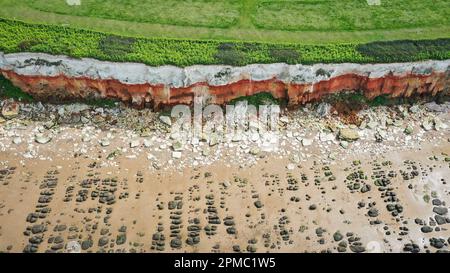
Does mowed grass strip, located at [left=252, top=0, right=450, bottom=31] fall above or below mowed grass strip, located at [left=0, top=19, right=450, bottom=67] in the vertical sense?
above

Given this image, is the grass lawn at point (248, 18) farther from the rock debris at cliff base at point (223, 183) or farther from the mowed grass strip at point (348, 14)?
the rock debris at cliff base at point (223, 183)

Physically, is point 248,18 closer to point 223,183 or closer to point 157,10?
point 157,10

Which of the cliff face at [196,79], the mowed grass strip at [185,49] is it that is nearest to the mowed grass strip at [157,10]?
the mowed grass strip at [185,49]

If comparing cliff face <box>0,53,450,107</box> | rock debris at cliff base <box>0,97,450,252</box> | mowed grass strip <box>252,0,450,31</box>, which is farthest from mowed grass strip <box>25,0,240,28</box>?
rock debris at cliff base <box>0,97,450,252</box>

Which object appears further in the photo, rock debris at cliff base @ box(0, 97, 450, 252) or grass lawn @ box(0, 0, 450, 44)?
grass lawn @ box(0, 0, 450, 44)

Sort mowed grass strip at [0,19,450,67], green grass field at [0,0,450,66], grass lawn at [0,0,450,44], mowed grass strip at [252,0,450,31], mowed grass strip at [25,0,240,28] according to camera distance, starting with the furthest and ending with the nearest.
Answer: mowed grass strip at [252,0,450,31] < mowed grass strip at [25,0,240,28] < grass lawn at [0,0,450,44] < green grass field at [0,0,450,66] < mowed grass strip at [0,19,450,67]

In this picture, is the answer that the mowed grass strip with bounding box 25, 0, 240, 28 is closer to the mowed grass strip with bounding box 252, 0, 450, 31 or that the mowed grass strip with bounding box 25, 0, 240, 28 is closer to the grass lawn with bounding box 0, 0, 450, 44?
the grass lawn with bounding box 0, 0, 450, 44
